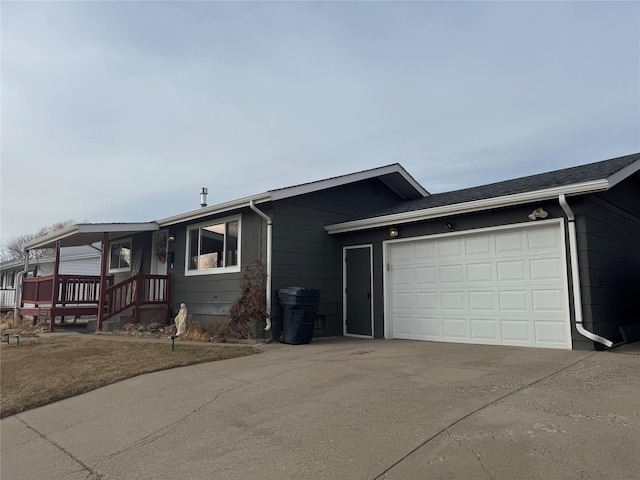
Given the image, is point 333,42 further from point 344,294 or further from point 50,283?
point 50,283

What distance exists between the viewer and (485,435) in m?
3.15

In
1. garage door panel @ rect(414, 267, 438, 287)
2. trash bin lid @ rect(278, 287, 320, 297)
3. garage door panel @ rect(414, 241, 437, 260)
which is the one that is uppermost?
garage door panel @ rect(414, 241, 437, 260)

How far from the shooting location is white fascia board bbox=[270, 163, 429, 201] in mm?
8898

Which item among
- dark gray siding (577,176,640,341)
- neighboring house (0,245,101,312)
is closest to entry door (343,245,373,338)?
dark gray siding (577,176,640,341)

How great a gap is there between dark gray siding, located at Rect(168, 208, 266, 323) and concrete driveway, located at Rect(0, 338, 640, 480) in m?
3.85

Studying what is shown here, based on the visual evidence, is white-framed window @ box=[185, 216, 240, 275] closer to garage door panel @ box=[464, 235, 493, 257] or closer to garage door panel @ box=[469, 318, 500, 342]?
garage door panel @ box=[464, 235, 493, 257]

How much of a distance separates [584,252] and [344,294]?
508 centimetres

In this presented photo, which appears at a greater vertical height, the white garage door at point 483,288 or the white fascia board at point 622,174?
the white fascia board at point 622,174

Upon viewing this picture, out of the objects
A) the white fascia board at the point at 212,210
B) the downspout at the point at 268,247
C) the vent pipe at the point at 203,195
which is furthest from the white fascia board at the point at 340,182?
the vent pipe at the point at 203,195

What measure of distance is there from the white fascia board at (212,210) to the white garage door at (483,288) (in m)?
2.99

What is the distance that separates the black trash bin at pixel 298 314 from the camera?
27.5 feet

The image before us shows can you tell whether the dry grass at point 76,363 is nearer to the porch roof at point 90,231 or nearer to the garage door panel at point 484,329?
the porch roof at point 90,231

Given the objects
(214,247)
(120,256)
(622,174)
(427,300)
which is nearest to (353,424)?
(427,300)

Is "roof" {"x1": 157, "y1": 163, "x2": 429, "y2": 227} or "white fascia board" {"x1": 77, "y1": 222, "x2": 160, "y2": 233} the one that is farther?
"white fascia board" {"x1": 77, "y1": 222, "x2": 160, "y2": 233}
